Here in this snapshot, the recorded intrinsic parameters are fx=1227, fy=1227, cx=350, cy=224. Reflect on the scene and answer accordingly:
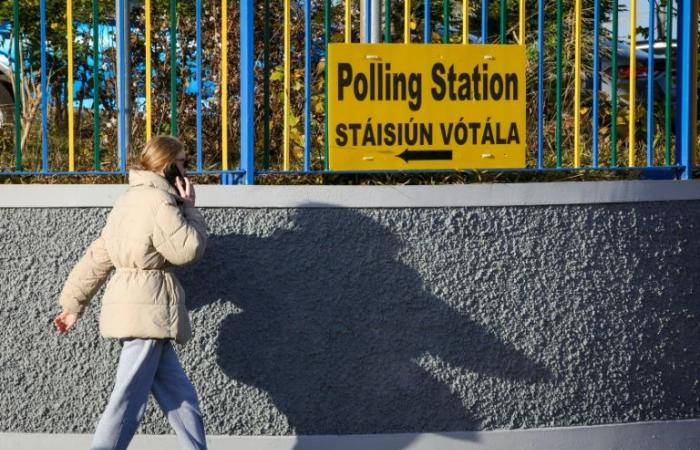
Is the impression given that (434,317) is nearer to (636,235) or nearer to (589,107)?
(636,235)

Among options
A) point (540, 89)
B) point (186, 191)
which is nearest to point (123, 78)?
point (186, 191)

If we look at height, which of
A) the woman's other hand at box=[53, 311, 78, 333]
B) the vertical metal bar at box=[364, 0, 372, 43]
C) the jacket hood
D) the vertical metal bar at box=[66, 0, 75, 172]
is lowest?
the woman's other hand at box=[53, 311, 78, 333]

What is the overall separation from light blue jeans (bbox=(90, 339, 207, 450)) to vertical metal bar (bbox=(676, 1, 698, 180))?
273 centimetres

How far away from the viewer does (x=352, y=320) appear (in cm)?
554

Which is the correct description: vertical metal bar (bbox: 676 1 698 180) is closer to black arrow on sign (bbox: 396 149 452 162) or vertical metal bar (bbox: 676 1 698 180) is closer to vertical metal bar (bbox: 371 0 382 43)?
black arrow on sign (bbox: 396 149 452 162)

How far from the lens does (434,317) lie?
558cm

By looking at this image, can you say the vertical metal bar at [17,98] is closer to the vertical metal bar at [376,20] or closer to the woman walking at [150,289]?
the woman walking at [150,289]

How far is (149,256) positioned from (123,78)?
1.20 metres

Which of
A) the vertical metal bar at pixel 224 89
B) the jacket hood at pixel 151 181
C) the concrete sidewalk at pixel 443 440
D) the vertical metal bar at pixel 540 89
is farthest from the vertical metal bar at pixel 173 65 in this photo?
the vertical metal bar at pixel 540 89

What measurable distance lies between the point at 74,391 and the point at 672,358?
281 centimetres

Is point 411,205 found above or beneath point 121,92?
beneath

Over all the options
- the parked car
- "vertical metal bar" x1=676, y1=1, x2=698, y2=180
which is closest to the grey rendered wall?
"vertical metal bar" x1=676, y1=1, x2=698, y2=180

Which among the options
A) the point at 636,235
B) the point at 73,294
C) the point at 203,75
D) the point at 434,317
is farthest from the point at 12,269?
the point at 636,235

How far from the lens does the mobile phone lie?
16.4 feet
